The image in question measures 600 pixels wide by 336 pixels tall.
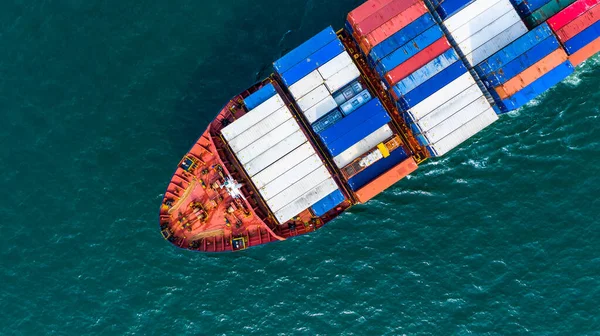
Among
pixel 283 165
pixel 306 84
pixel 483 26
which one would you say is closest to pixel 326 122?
pixel 306 84

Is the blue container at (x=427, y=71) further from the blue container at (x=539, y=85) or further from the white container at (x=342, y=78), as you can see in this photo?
the blue container at (x=539, y=85)

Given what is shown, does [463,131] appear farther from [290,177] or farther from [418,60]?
[290,177]

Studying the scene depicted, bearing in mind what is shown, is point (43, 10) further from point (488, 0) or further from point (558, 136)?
point (558, 136)

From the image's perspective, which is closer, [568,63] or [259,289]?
[568,63]

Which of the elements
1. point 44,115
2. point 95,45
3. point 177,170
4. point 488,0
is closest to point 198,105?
point 177,170

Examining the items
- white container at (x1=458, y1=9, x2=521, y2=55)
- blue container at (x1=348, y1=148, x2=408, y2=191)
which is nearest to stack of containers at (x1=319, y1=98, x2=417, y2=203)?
blue container at (x1=348, y1=148, x2=408, y2=191)

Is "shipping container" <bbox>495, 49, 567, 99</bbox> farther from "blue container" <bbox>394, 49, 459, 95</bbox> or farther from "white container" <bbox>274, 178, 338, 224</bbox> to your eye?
"white container" <bbox>274, 178, 338, 224</bbox>
